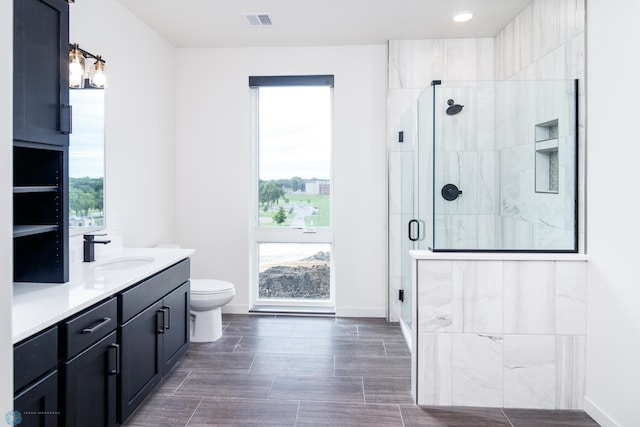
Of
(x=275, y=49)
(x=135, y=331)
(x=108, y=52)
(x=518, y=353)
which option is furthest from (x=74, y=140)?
(x=518, y=353)

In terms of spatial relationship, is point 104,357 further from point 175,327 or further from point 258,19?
point 258,19

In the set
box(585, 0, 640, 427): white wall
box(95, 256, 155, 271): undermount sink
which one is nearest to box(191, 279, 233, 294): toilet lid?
box(95, 256, 155, 271): undermount sink

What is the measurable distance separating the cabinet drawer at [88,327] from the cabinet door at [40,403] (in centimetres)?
12

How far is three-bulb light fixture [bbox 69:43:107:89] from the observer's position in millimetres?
2480

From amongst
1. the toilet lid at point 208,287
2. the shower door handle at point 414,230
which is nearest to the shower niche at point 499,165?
the shower door handle at point 414,230

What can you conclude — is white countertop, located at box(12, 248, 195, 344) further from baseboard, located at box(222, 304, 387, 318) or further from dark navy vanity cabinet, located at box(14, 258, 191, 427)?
baseboard, located at box(222, 304, 387, 318)

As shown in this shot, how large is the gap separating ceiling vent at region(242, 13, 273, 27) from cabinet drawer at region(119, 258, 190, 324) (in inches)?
77.0

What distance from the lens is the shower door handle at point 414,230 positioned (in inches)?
128

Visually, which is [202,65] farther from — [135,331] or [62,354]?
[62,354]

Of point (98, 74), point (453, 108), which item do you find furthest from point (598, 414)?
point (98, 74)

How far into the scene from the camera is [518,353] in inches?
98.2

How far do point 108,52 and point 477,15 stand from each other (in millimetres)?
2792

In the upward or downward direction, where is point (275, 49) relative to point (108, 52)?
upward
